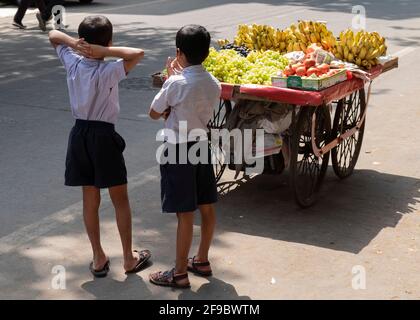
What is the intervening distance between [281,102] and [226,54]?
0.94m

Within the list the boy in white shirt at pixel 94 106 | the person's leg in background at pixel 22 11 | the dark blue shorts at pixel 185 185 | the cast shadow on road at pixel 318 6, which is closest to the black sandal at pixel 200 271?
the dark blue shorts at pixel 185 185

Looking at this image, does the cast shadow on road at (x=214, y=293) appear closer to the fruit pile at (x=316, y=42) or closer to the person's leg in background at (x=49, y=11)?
the fruit pile at (x=316, y=42)

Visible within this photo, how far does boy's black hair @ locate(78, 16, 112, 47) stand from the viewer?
5027mm

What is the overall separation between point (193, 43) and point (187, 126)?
0.51 m

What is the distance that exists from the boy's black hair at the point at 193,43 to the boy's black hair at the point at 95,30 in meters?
0.44

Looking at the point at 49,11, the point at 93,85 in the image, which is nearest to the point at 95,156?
the point at 93,85

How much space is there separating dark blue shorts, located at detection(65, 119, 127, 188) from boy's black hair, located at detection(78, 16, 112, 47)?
508mm

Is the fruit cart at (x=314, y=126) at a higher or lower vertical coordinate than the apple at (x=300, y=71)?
lower

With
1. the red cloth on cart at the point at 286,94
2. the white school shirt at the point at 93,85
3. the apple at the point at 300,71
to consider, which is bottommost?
the red cloth on cart at the point at 286,94

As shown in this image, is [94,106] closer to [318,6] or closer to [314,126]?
[314,126]

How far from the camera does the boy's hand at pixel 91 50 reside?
502cm

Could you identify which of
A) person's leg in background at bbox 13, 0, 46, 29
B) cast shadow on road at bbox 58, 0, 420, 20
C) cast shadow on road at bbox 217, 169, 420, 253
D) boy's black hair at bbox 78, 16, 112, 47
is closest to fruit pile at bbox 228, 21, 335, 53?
cast shadow on road at bbox 217, 169, 420, 253

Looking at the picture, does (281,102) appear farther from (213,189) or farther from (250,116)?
(213,189)

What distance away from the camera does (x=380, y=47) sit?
291 inches
